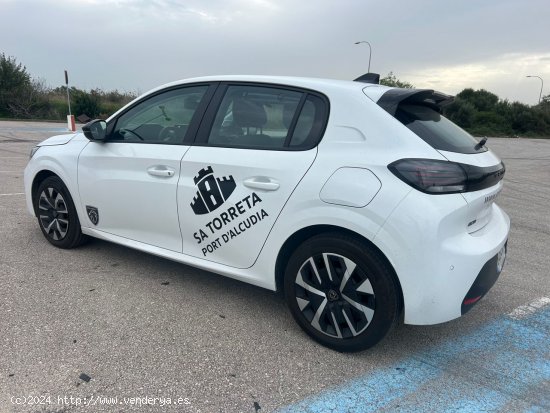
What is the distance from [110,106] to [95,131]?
32.7 metres

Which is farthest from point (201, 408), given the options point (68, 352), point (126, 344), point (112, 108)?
point (112, 108)

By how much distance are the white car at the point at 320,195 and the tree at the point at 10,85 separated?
3196 cm

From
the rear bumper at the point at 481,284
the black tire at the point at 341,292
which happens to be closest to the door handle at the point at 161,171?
the black tire at the point at 341,292

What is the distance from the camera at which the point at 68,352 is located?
2.69 meters

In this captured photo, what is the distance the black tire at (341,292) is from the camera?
2.55m

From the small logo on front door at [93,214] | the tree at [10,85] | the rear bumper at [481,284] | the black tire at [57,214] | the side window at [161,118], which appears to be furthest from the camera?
the tree at [10,85]

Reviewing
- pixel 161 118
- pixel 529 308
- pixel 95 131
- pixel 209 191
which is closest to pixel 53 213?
pixel 95 131

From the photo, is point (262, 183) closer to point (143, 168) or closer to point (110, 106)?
point (143, 168)

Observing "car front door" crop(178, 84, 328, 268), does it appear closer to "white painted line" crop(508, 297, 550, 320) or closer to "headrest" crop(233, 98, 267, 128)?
"headrest" crop(233, 98, 267, 128)

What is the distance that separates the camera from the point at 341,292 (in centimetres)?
269

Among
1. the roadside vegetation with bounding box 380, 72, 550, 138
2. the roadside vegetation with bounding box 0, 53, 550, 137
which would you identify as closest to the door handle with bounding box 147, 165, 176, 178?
the roadside vegetation with bounding box 0, 53, 550, 137

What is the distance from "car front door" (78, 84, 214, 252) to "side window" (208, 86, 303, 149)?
214mm

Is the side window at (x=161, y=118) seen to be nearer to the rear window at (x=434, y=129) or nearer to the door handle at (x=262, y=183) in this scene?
the door handle at (x=262, y=183)

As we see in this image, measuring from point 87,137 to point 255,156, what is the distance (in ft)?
5.77
